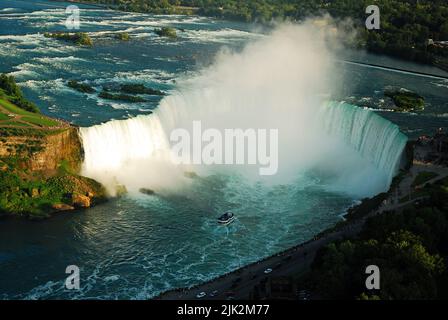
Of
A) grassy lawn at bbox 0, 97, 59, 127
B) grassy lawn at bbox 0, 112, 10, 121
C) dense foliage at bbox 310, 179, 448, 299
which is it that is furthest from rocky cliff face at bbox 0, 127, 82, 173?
dense foliage at bbox 310, 179, 448, 299

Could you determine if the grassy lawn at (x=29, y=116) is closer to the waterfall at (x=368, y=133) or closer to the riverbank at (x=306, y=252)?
the riverbank at (x=306, y=252)

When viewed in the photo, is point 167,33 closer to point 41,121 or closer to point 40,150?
point 41,121

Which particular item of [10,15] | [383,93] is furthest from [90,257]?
[10,15]

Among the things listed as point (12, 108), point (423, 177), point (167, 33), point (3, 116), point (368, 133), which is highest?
point (167, 33)

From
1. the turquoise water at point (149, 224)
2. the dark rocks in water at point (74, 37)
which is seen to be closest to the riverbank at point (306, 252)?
the turquoise water at point (149, 224)

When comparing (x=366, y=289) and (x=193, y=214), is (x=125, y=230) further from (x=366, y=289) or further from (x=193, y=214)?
(x=366, y=289)

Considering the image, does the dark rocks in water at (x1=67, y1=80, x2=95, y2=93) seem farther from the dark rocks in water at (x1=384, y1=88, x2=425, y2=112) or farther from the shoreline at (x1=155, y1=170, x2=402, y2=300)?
the shoreline at (x1=155, y1=170, x2=402, y2=300)

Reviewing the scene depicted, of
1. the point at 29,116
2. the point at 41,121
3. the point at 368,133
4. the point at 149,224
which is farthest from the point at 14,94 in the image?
the point at 368,133
